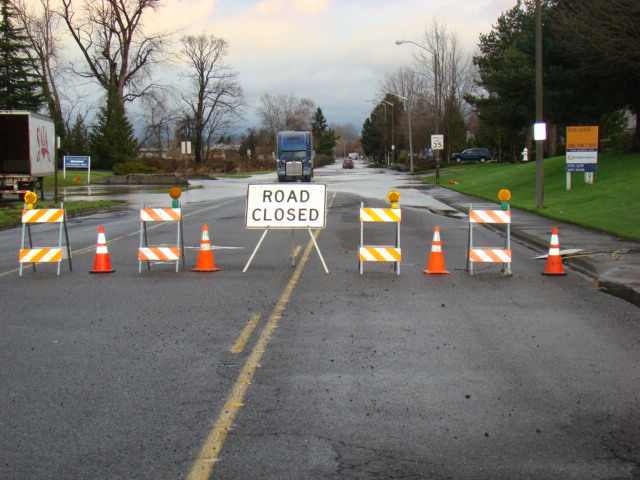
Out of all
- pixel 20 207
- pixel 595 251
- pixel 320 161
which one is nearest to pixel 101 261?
pixel 595 251

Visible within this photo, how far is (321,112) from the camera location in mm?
180625

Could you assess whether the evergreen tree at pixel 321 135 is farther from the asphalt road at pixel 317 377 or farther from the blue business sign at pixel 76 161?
the asphalt road at pixel 317 377

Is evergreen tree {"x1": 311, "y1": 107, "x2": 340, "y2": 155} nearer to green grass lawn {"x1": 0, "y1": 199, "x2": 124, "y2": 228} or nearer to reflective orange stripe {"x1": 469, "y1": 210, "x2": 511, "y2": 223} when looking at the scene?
green grass lawn {"x1": 0, "y1": 199, "x2": 124, "y2": 228}

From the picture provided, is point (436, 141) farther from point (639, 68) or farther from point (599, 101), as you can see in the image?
point (639, 68)

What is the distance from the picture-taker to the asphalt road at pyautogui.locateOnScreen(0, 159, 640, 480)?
428 cm

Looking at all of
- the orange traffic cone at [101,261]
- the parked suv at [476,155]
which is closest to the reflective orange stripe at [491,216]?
the orange traffic cone at [101,261]

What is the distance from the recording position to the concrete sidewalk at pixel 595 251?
415 inches

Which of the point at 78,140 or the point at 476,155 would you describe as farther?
the point at 476,155

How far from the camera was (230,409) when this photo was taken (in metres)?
5.11

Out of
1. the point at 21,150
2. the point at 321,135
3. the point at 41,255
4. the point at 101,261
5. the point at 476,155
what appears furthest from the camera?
the point at 321,135

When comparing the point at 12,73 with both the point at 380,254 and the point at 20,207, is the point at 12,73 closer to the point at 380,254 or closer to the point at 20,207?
the point at 20,207

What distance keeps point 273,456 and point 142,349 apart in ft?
9.76

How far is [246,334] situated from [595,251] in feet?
29.5

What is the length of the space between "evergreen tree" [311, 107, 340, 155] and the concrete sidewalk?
14714 cm
